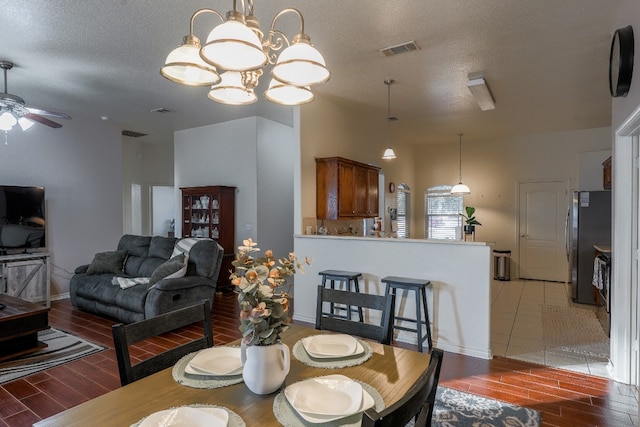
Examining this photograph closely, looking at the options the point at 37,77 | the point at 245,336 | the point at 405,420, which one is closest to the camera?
the point at 405,420

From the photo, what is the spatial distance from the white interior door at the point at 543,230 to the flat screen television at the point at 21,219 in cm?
841

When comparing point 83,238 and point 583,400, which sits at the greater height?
point 83,238

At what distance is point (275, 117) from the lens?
6.10 meters

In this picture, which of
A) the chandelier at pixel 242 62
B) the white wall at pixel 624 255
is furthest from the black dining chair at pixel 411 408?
the white wall at pixel 624 255

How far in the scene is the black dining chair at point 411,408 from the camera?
0.82m

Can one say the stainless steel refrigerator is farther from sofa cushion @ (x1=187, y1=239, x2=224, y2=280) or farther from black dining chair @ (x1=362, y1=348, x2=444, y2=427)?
black dining chair @ (x1=362, y1=348, x2=444, y2=427)

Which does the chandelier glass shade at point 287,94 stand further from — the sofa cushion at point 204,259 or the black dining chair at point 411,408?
the sofa cushion at point 204,259

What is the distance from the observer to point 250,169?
19.8ft

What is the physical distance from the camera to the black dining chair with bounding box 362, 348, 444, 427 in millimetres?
823

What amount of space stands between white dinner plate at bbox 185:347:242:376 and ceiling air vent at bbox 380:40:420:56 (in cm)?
293

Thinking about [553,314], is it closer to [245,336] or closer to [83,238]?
[245,336]

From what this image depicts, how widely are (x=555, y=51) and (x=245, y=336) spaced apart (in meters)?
3.86

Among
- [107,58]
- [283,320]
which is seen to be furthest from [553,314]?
[107,58]

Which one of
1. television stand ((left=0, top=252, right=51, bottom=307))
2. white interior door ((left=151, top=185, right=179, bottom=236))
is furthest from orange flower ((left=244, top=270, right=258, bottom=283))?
white interior door ((left=151, top=185, right=179, bottom=236))
